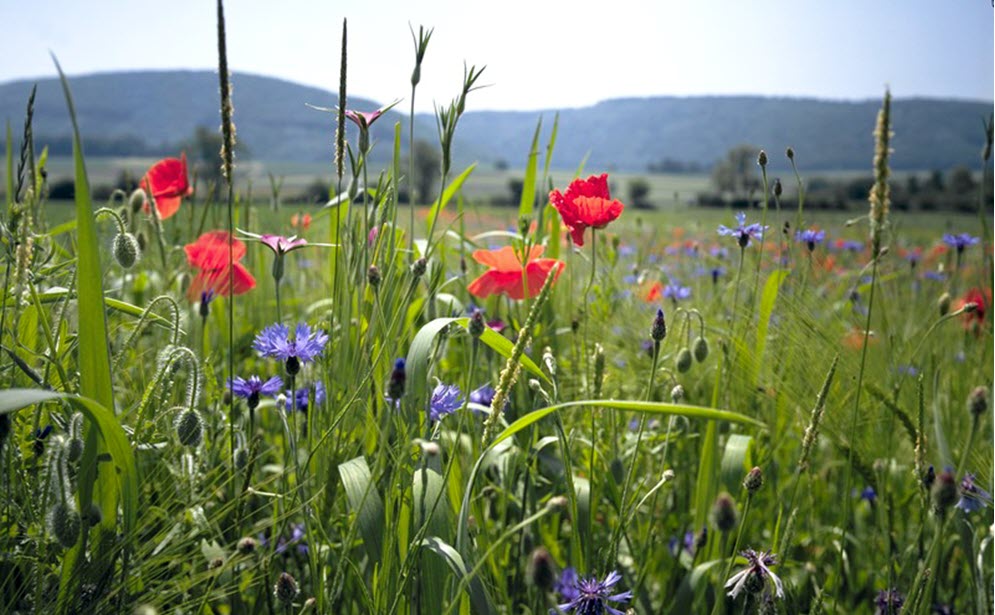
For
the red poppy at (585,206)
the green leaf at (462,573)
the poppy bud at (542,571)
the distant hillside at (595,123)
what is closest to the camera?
the poppy bud at (542,571)

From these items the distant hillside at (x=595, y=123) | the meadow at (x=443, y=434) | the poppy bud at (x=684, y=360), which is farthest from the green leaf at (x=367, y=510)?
the distant hillside at (x=595, y=123)

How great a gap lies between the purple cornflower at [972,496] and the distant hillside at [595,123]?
107569 millimetres

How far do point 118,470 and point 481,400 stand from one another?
55 centimetres

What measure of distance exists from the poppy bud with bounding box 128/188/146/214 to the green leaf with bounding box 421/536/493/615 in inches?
39.2

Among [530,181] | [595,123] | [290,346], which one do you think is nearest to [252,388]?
[290,346]

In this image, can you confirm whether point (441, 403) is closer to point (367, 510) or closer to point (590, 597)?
point (367, 510)

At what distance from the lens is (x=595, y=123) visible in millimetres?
135750

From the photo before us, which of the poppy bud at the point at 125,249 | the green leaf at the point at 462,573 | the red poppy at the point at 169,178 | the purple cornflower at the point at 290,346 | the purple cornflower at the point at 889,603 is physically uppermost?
the red poppy at the point at 169,178

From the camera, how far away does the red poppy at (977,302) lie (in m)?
1.66

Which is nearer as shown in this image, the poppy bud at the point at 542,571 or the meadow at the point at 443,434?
the poppy bud at the point at 542,571

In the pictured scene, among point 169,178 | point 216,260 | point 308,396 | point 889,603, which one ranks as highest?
point 169,178

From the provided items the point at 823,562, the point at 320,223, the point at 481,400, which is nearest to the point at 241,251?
the point at 481,400

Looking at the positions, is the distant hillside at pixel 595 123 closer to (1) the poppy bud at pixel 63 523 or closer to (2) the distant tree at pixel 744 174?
(2) the distant tree at pixel 744 174

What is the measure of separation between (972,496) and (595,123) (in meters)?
139
